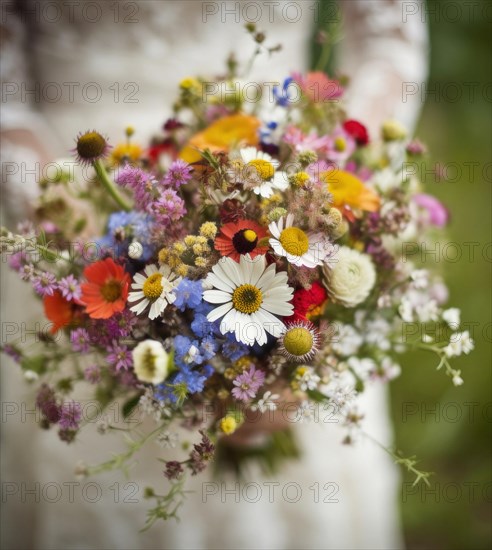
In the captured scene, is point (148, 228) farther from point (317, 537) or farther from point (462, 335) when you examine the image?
point (317, 537)

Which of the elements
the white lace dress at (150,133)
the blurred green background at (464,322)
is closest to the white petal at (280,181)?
the white lace dress at (150,133)

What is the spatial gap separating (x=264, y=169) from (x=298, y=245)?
Result: 0.10 meters

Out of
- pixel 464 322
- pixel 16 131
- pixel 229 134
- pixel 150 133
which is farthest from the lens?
pixel 464 322

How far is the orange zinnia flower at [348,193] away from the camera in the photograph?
0.69 metres

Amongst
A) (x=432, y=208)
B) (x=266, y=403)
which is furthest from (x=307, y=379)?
(x=432, y=208)

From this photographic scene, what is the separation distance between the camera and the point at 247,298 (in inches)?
24.2

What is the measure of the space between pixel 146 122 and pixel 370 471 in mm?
900

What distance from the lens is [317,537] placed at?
3.96 feet

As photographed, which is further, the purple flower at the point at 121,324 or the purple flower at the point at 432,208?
the purple flower at the point at 432,208

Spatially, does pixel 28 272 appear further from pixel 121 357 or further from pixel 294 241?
pixel 294 241

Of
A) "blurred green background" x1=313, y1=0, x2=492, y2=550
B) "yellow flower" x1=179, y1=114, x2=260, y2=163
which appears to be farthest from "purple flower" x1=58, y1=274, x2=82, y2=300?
"blurred green background" x1=313, y1=0, x2=492, y2=550

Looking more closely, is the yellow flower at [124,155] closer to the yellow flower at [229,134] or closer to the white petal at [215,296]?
the yellow flower at [229,134]

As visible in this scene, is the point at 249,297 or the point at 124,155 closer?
the point at 249,297

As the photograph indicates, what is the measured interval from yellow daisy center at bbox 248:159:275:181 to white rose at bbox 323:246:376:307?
0.12 metres
